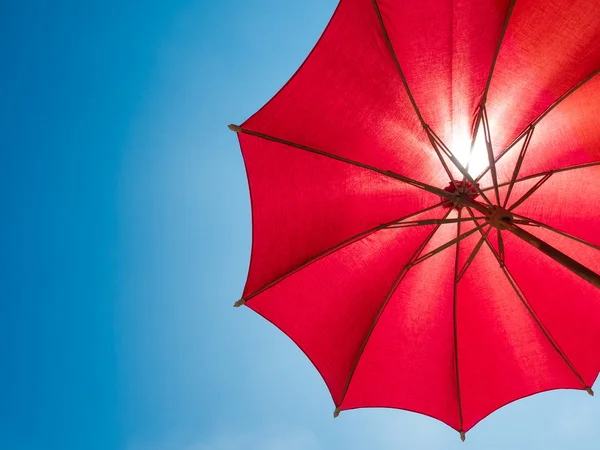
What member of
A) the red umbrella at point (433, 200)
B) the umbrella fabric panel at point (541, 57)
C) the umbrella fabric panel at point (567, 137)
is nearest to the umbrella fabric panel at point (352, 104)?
the red umbrella at point (433, 200)

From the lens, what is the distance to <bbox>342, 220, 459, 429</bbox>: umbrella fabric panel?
4.74m

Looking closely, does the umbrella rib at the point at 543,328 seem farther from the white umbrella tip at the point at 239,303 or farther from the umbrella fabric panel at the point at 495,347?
the white umbrella tip at the point at 239,303

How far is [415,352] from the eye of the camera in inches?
188

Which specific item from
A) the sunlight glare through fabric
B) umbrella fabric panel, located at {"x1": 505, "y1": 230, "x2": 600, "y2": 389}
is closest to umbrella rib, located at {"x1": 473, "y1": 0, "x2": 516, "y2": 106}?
the sunlight glare through fabric

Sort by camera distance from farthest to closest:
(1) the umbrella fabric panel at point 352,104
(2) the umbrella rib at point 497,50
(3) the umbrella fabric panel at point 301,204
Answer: (3) the umbrella fabric panel at point 301,204 < (1) the umbrella fabric panel at point 352,104 < (2) the umbrella rib at point 497,50

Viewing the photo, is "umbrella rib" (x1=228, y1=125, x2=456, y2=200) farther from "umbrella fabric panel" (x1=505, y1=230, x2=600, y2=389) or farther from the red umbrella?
"umbrella fabric panel" (x1=505, y1=230, x2=600, y2=389)

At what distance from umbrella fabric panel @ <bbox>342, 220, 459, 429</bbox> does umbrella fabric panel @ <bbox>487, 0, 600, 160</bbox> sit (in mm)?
1783

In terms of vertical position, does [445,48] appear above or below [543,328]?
above

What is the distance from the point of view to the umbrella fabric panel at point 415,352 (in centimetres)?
474

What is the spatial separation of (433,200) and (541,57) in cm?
172

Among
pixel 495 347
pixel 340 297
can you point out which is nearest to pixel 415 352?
pixel 495 347

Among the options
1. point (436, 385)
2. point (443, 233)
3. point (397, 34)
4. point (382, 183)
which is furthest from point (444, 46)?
point (436, 385)

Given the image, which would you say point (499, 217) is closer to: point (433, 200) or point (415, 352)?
point (433, 200)

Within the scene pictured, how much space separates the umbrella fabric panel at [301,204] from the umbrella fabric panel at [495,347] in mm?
1358
